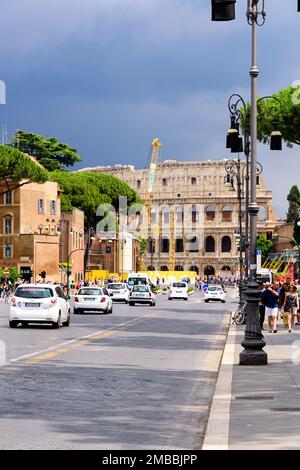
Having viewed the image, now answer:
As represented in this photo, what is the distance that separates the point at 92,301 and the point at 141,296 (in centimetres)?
1899

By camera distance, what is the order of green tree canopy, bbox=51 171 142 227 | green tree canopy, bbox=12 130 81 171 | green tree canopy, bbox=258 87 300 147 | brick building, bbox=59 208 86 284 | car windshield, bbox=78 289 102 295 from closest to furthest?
green tree canopy, bbox=258 87 300 147 → car windshield, bbox=78 289 102 295 → brick building, bbox=59 208 86 284 → green tree canopy, bbox=51 171 142 227 → green tree canopy, bbox=12 130 81 171

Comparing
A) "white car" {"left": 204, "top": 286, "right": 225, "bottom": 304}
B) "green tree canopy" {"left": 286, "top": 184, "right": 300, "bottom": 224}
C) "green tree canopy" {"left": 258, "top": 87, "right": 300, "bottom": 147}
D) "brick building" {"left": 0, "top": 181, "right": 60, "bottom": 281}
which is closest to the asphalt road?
"green tree canopy" {"left": 258, "top": 87, "right": 300, "bottom": 147}

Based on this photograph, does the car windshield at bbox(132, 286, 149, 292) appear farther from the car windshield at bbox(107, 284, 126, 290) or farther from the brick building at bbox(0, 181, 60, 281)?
the brick building at bbox(0, 181, 60, 281)

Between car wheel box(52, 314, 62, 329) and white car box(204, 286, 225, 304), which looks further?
white car box(204, 286, 225, 304)

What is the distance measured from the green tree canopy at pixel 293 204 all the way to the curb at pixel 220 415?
490 ft

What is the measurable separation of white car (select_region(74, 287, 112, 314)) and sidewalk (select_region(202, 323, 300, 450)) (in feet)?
97.5

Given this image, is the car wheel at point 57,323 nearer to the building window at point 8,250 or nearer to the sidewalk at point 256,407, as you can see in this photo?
the sidewalk at point 256,407

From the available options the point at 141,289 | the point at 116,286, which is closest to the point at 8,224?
the point at 116,286

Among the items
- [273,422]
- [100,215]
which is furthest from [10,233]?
[273,422]

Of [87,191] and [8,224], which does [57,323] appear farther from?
[87,191]

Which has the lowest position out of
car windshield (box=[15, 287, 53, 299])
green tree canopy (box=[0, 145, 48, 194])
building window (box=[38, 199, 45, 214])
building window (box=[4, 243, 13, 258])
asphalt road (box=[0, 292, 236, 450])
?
asphalt road (box=[0, 292, 236, 450])

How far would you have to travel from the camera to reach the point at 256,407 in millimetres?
13203

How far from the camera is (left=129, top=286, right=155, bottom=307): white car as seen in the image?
71.5 meters
